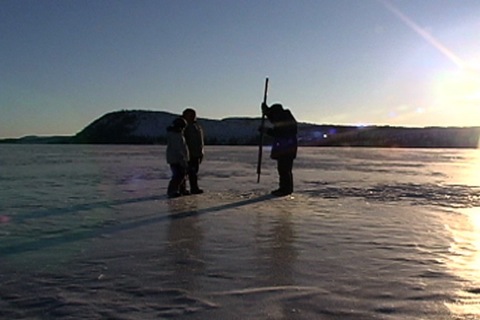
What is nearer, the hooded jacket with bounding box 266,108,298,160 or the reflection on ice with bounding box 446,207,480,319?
the reflection on ice with bounding box 446,207,480,319

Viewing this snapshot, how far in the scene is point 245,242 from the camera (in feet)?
17.2

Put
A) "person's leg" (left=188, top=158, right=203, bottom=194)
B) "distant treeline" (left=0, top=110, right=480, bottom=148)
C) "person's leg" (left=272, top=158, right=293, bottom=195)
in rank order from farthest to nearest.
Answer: "distant treeline" (left=0, top=110, right=480, bottom=148) < "person's leg" (left=188, top=158, right=203, bottom=194) < "person's leg" (left=272, top=158, right=293, bottom=195)

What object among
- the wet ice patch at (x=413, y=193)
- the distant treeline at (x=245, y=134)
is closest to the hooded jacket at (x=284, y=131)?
the wet ice patch at (x=413, y=193)

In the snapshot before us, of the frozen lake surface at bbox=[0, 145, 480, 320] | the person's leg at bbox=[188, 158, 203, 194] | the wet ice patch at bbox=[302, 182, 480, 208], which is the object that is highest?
the person's leg at bbox=[188, 158, 203, 194]

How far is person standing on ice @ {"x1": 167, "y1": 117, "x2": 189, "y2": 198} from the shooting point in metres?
9.59

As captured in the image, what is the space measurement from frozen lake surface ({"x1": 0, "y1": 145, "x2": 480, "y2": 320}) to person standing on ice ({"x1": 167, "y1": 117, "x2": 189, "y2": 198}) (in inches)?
31.7

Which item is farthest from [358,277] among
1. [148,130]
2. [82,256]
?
[148,130]

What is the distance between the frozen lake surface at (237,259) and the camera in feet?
10.5

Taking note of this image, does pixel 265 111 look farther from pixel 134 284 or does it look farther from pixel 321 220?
pixel 134 284

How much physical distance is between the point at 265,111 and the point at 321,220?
14.5 feet

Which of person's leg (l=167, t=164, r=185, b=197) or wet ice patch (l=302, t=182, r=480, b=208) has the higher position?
person's leg (l=167, t=164, r=185, b=197)

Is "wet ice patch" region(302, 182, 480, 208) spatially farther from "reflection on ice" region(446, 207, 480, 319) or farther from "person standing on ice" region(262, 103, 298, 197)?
"reflection on ice" region(446, 207, 480, 319)

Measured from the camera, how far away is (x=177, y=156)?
9.58 metres

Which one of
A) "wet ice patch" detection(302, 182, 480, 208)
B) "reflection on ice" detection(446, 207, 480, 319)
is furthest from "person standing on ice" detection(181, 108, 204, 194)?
"reflection on ice" detection(446, 207, 480, 319)
